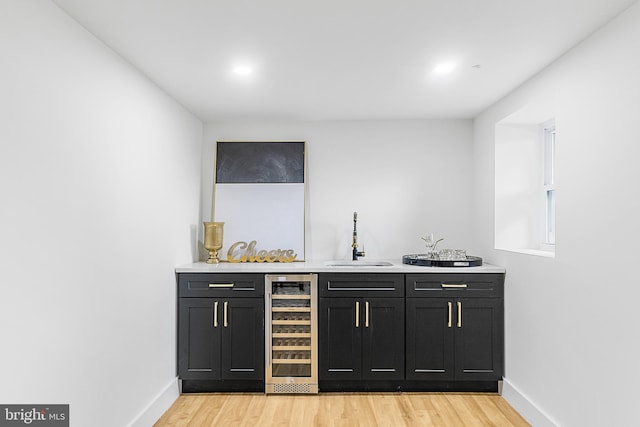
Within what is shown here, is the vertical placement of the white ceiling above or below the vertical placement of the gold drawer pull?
above

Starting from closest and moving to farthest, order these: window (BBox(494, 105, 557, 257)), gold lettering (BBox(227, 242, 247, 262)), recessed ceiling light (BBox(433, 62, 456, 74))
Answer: recessed ceiling light (BBox(433, 62, 456, 74)) → window (BBox(494, 105, 557, 257)) → gold lettering (BBox(227, 242, 247, 262))

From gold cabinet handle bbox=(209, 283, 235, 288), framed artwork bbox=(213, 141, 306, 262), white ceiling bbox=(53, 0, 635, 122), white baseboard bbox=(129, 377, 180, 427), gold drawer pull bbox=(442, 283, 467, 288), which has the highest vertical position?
white ceiling bbox=(53, 0, 635, 122)

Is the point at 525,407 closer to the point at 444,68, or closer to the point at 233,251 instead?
the point at 444,68

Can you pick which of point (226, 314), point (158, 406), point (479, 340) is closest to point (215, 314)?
point (226, 314)

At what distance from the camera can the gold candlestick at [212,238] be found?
164 inches

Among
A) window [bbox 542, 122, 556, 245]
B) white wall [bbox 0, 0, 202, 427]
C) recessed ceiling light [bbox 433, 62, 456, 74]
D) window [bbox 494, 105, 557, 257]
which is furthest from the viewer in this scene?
window [bbox 494, 105, 557, 257]

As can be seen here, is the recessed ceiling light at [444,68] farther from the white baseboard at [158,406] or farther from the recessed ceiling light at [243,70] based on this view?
the white baseboard at [158,406]

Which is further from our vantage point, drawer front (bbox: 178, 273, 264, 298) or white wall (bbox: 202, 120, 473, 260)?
white wall (bbox: 202, 120, 473, 260)

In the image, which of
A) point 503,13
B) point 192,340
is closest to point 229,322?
point 192,340

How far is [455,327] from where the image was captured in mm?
3736

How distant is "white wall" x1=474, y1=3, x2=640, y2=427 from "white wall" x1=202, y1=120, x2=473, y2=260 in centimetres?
123

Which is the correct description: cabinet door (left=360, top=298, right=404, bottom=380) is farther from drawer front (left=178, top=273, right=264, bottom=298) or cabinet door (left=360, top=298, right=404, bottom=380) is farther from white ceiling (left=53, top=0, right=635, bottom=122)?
white ceiling (left=53, top=0, right=635, bottom=122)

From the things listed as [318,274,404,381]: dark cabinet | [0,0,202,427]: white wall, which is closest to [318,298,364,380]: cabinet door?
[318,274,404,381]: dark cabinet

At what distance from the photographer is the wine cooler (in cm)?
374
